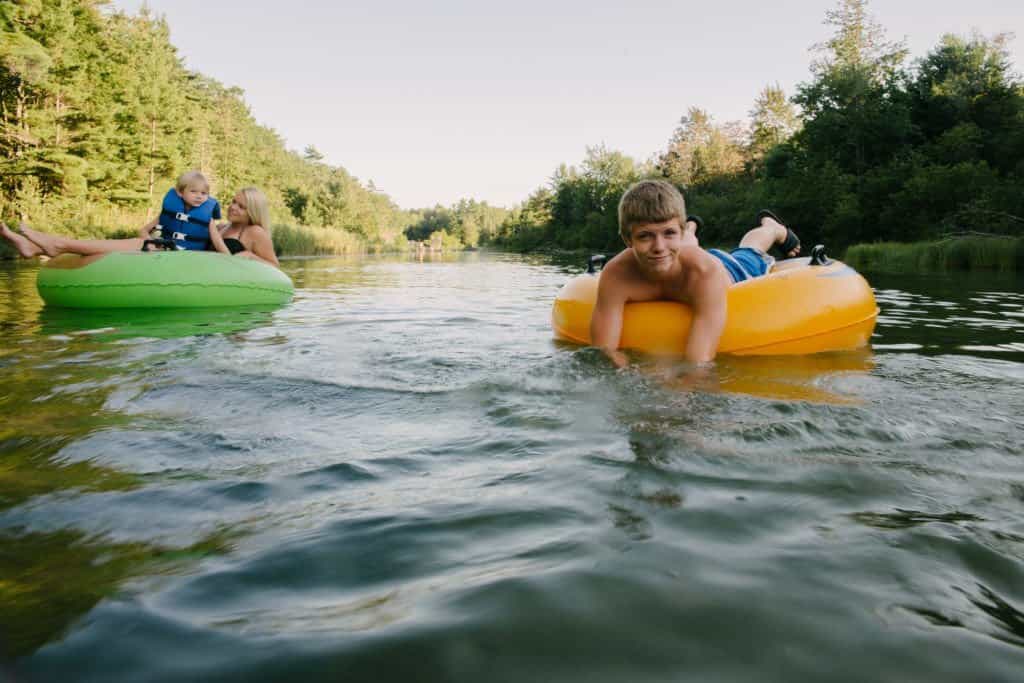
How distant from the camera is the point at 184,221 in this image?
704cm

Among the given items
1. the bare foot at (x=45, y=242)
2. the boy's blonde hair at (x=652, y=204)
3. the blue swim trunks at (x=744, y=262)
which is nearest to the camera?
the boy's blonde hair at (x=652, y=204)

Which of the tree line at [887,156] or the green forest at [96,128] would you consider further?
the tree line at [887,156]

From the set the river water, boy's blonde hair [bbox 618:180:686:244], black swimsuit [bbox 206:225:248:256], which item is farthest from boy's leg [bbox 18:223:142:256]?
boy's blonde hair [bbox 618:180:686:244]

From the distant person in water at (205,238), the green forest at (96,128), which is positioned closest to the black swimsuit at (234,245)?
the distant person in water at (205,238)

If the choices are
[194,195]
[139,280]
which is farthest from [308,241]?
[139,280]

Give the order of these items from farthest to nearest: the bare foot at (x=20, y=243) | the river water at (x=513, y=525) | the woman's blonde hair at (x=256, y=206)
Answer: the woman's blonde hair at (x=256, y=206) < the bare foot at (x=20, y=243) < the river water at (x=513, y=525)

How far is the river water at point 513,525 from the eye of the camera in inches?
45.0

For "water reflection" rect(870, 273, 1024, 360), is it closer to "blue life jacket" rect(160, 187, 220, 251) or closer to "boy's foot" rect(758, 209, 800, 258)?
"boy's foot" rect(758, 209, 800, 258)

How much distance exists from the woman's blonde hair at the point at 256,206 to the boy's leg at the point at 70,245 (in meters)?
1.18

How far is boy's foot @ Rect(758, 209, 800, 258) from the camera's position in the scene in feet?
19.3

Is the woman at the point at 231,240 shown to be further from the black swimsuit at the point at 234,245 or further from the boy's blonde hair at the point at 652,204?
the boy's blonde hair at the point at 652,204

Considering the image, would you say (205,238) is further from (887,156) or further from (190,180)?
(887,156)

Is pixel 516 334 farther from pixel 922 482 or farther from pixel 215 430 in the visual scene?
pixel 922 482

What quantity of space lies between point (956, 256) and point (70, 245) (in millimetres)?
15695
